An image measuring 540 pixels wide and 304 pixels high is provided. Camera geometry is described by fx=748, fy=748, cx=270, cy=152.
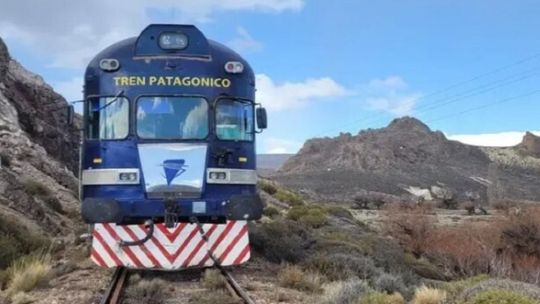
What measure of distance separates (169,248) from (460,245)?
2004cm

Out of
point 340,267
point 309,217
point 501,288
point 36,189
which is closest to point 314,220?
point 309,217

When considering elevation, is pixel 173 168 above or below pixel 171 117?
below

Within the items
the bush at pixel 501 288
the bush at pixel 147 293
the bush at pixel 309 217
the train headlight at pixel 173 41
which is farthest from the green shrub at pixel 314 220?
the bush at pixel 501 288

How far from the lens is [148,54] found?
40.0 ft

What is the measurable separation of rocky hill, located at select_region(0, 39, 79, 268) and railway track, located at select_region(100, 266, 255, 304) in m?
2.79

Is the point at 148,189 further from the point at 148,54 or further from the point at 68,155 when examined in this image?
the point at 68,155

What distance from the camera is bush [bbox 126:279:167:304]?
9969 mm

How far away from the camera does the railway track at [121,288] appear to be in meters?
9.75

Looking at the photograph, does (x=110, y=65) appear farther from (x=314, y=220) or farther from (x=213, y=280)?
(x=314, y=220)

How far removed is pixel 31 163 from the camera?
2617cm

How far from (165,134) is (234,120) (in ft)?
4.05

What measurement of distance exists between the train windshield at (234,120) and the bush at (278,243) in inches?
135

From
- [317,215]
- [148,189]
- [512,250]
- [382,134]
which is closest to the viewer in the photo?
[148,189]

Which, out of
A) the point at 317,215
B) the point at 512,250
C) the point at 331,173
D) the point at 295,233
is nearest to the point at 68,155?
the point at 317,215
